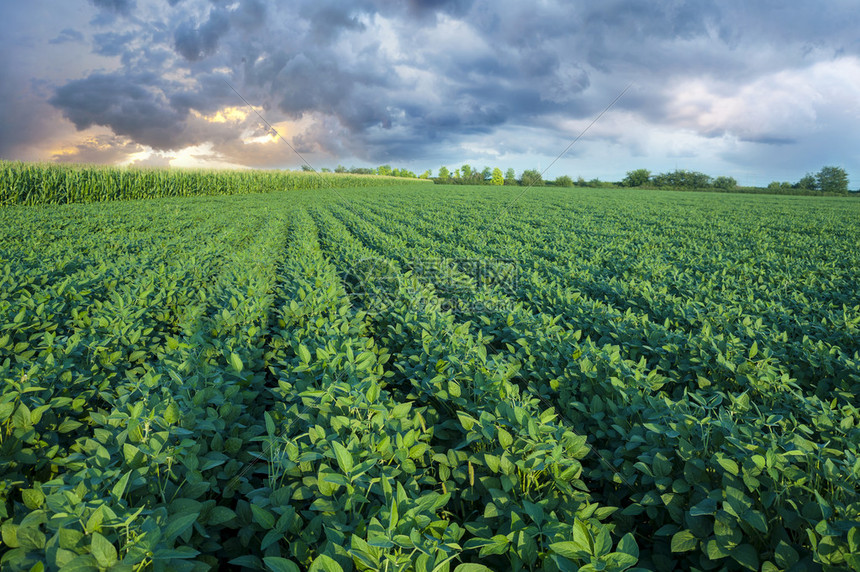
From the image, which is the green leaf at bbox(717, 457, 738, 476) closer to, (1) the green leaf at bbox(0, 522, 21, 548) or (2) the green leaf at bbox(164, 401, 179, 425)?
(2) the green leaf at bbox(164, 401, 179, 425)

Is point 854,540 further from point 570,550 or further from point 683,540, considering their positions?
point 570,550

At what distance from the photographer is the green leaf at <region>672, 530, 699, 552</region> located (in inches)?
73.8

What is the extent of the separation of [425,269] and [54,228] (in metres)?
11.9

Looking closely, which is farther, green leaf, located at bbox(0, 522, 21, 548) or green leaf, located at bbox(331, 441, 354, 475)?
green leaf, located at bbox(331, 441, 354, 475)

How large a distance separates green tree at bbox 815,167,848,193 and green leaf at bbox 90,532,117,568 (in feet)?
393

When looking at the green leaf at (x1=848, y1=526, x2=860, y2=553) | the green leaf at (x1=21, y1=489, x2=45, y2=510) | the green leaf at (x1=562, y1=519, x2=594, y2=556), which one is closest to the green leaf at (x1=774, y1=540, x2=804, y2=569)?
the green leaf at (x1=848, y1=526, x2=860, y2=553)

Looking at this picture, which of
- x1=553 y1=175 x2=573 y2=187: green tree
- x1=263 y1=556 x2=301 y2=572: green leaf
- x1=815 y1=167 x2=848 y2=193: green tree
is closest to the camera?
x1=263 y1=556 x2=301 y2=572: green leaf

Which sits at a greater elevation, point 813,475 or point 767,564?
point 813,475

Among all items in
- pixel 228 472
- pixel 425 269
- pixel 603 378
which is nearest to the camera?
pixel 228 472

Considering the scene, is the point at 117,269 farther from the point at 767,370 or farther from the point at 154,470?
the point at 767,370

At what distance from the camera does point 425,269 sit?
869 centimetres

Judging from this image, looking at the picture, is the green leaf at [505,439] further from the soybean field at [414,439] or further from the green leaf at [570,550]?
the green leaf at [570,550]

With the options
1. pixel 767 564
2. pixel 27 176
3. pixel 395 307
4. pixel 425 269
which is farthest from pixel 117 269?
pixel 27 176

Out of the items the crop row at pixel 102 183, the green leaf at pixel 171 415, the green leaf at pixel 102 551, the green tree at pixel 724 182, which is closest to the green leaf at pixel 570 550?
the green leaf at pixel 102 551
